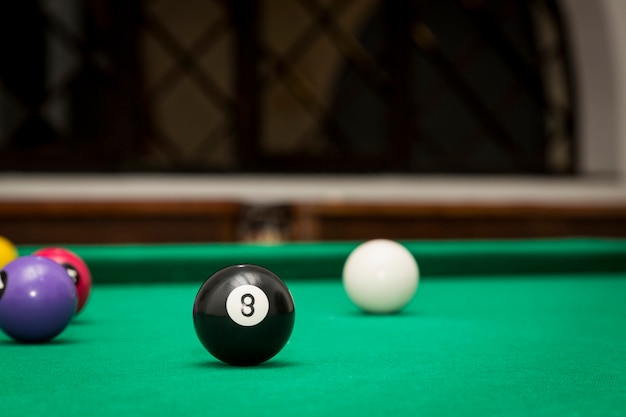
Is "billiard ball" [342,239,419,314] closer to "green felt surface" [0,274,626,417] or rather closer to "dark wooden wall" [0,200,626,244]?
"green felt surface" [0,274,626,417]

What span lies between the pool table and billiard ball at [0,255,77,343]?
0.04 m

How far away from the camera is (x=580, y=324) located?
198 cm

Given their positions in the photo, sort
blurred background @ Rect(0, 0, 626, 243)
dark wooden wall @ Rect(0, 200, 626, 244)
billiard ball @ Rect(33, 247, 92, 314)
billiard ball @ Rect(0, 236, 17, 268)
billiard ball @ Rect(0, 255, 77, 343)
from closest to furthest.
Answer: billiard ball @ Rect(0, 255, 77, 343) → billiard ball @ Rect(33, 247, 92, 314) → billiard ball @ Rect(0, 236, 17, 268) → dark wooden wall @ Rect(0, 200, 626, 244) → blurred background @ Rect(0, 0, 626, 243)

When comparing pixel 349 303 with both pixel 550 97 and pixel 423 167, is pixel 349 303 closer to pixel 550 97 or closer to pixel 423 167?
pixel 423 167

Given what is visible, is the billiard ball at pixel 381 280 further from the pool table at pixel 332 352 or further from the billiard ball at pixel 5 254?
the billiard ball at pixel 5 254

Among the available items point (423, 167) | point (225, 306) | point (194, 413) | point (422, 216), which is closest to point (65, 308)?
point (225, 306)

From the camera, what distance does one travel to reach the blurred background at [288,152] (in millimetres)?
5695

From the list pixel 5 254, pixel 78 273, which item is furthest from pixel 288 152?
pixel 78 273

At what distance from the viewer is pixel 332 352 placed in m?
1.55

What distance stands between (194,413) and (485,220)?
5.26m

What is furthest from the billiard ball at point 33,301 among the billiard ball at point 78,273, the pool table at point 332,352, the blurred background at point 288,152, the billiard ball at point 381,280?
the blurred background at point 288,152

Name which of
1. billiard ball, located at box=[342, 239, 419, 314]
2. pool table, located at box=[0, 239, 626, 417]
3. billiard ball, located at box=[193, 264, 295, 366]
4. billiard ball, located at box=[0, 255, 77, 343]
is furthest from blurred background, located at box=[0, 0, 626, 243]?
billiard ball, located at box=[193, 264, 295, 366]

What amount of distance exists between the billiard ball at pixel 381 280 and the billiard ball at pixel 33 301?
0.73 m

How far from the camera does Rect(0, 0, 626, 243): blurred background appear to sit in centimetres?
570
